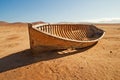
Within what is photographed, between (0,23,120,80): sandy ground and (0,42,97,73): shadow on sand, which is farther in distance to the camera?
(0,42,97,73): shadow on sand

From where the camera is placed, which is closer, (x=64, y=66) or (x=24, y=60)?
(x=64, y=66)

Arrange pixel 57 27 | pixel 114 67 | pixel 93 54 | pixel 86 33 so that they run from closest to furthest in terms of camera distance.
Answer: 1. pixel 114 67
2. pixel 93 54
3. pixel 57 27
4. pixel 86 33

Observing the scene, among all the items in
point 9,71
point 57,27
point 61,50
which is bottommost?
point 9,71

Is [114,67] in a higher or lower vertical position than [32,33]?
lower

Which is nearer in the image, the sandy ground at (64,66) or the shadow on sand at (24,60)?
the sandy ground at (64,66)

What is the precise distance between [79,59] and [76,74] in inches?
48.6

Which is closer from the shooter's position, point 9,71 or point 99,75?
point 99,75

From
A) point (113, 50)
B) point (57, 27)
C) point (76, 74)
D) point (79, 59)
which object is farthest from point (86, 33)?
point (76, 74)

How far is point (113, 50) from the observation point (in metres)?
8.05

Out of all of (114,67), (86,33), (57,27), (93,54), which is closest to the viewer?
(114,67)

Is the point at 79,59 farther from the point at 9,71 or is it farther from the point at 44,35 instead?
the point at 9,71

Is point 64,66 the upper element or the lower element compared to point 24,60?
upper

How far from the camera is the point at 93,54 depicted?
7480mm

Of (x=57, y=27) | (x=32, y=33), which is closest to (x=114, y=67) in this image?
(x=32, y=33)
